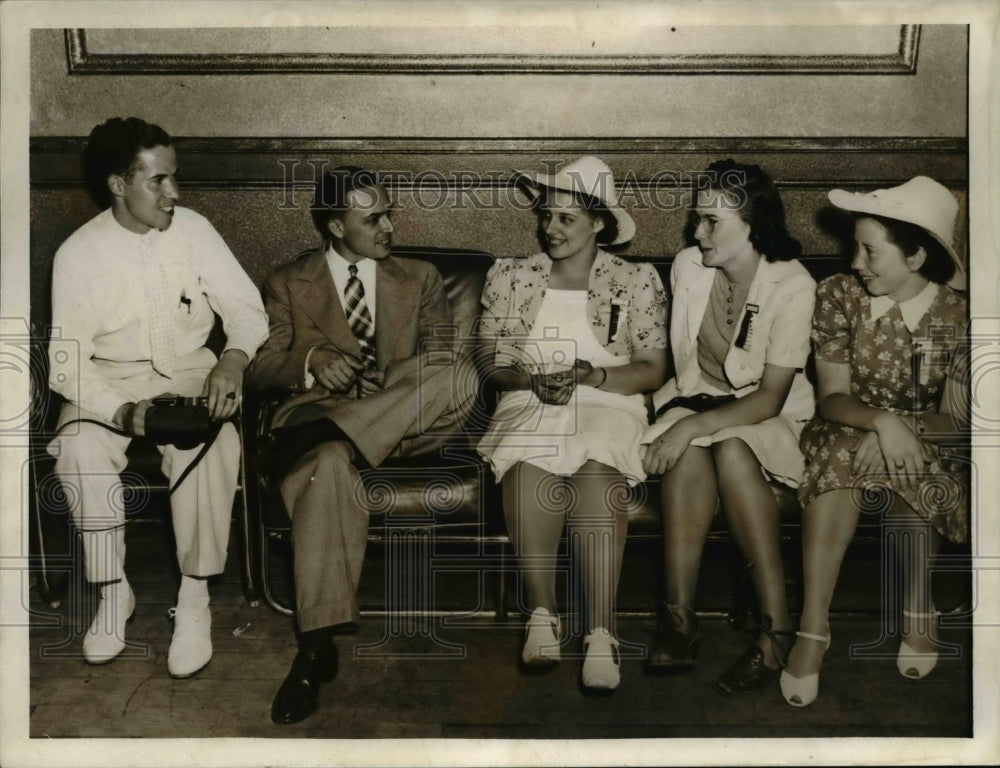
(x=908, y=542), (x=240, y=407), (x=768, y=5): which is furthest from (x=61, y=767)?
(x=768, y=5)

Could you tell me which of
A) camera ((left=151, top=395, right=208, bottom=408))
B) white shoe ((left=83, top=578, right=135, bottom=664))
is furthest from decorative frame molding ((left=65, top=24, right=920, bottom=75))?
white shoe ((left=83, top=578, right=135, bottom=664))

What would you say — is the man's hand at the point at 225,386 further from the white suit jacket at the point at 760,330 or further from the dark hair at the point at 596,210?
the white suit jacket at the point at 760,330

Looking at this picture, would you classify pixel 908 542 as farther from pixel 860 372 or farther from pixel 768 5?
pixel 768 5

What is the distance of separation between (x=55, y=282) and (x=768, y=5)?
6.97 ft

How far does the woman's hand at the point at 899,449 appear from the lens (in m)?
2.64

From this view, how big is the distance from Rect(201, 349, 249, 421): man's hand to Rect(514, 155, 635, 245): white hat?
0.96 metres

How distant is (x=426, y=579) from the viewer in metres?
2.71

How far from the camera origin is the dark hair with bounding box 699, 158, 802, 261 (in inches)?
108

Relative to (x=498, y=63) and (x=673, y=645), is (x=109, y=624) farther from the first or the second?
(x=498, y=63)

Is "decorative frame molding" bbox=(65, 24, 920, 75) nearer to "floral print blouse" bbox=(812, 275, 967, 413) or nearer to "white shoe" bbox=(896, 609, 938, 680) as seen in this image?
"floral print blouse" bbox=(812, 275, 967, 413)

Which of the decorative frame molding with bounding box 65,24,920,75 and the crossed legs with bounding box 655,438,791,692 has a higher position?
the decorative frame molding with bounding box 65,24,920,75

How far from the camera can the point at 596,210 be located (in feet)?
9.14

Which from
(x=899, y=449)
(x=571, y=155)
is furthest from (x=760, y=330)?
(x=571, y=155)

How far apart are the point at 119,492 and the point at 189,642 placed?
45 cm
